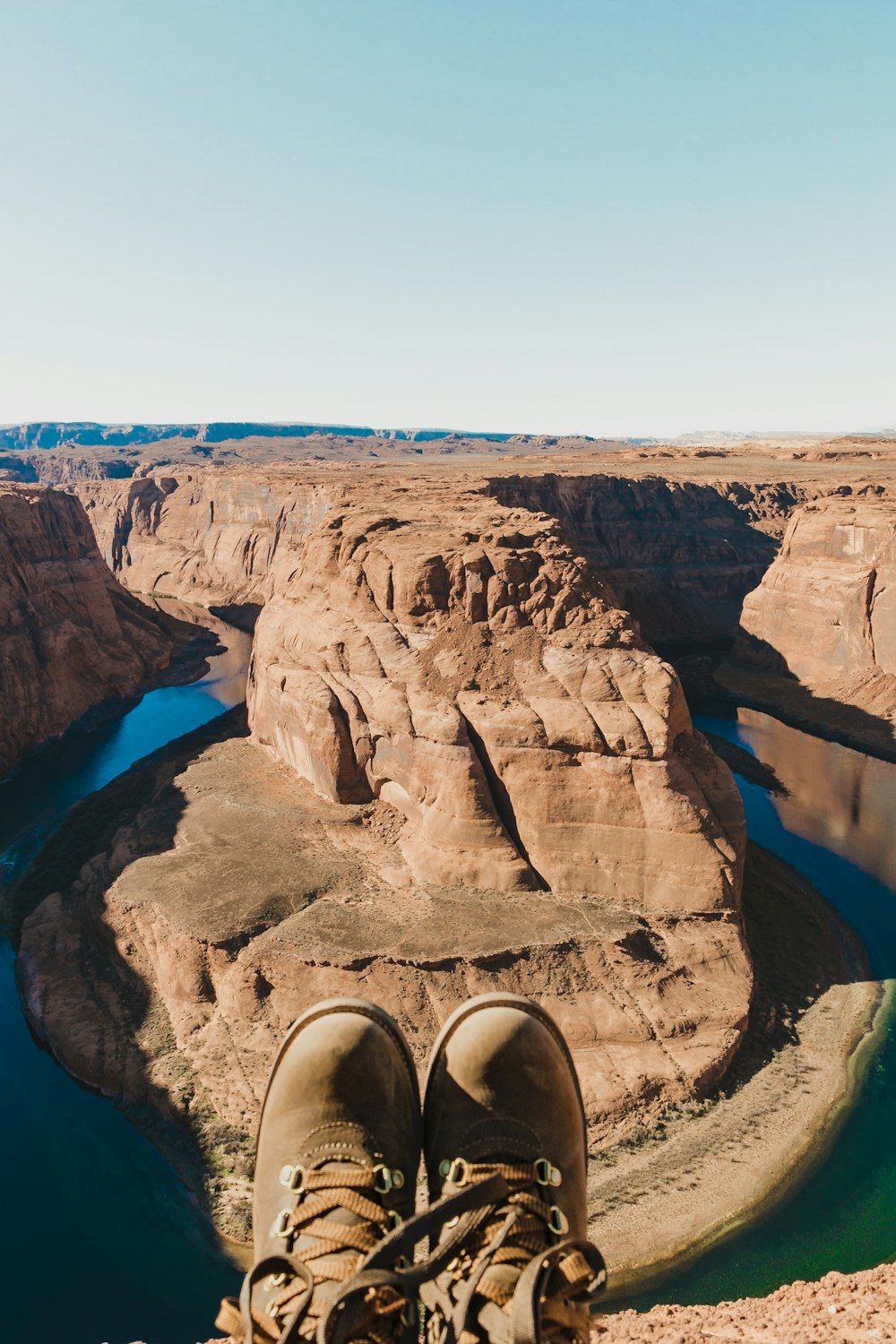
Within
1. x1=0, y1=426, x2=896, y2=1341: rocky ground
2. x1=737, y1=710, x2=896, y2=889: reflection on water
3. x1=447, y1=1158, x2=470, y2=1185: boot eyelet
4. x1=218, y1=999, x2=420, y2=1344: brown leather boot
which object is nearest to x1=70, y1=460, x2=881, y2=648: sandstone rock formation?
x1=737, y1=710, x2=896, y2=889: reflection on water

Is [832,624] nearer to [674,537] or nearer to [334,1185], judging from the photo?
[674,537]

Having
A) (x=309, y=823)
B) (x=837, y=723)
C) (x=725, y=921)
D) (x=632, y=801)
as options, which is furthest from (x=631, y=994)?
(x=837, y=723)

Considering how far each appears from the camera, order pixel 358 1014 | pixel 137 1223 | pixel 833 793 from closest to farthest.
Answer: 1. pixel 358 1014
2. pixel 137 1223
3. pixel 833 793

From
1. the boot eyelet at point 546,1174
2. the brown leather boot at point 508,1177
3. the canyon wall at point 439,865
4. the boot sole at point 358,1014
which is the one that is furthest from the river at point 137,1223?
the boot sole at point 358,1014

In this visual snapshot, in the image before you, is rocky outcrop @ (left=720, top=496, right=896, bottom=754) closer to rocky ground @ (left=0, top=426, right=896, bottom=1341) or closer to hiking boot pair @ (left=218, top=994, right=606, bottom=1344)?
rocky ground @ (left=0, top=426, right=896, bottom=1341)

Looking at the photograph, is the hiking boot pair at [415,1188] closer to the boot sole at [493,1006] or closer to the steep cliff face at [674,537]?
the boot sole at [493,1006]

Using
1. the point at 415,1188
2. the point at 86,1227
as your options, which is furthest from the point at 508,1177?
the point at 86,1227
